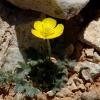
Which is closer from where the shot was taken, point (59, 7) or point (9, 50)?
point (59, 7)

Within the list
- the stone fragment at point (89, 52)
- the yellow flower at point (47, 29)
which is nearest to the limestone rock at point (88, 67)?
the stone fragment at point (89, 52)

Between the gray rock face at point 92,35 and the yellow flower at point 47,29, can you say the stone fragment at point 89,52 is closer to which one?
the gray rock face at point 92,35

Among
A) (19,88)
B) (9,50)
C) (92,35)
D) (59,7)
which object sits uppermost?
(59,7)

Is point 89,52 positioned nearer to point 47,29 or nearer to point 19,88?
point 47,29

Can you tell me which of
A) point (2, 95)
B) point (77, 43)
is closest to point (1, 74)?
point (2, 95)

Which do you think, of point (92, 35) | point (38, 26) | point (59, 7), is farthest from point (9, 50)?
point (92, 35)

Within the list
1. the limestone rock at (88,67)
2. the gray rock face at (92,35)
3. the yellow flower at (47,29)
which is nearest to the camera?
the yellow flower at (47,29)

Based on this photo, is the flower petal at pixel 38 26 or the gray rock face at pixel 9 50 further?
the gray rock face at pixel 9 50
